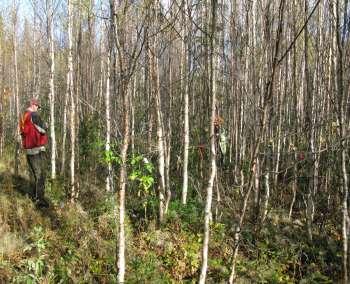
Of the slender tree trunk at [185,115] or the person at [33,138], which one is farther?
the slender tree trunk at [185,115]

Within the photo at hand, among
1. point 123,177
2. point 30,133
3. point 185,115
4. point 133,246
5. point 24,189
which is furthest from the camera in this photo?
point 24,189

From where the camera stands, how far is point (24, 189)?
8422 millimetres

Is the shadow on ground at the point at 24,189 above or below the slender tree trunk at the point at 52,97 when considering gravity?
below

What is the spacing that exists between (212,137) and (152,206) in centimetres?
417

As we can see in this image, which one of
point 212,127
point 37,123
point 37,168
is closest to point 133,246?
point 37,168

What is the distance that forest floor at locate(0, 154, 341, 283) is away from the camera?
19.8 feet

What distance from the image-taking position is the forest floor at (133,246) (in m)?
6.03

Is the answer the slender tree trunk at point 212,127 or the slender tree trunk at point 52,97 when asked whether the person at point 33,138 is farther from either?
the slender tree trunk at point 212,127

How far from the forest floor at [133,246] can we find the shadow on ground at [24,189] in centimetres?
2

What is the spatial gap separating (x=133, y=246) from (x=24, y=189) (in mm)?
2785

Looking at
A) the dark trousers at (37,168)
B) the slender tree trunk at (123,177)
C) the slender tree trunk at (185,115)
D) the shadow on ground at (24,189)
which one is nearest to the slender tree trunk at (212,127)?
the slender tree trunk at (123,177)

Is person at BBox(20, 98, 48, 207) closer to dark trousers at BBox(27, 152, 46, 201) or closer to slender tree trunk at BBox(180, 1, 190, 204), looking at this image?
dark trousers at BBox(27, 152, 46, 201)

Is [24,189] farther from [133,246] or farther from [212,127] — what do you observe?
[212,127]

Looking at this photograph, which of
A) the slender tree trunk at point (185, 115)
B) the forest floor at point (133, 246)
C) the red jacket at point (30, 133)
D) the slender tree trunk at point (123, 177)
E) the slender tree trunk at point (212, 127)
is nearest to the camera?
the slender tree trunk at point (212, 127)
